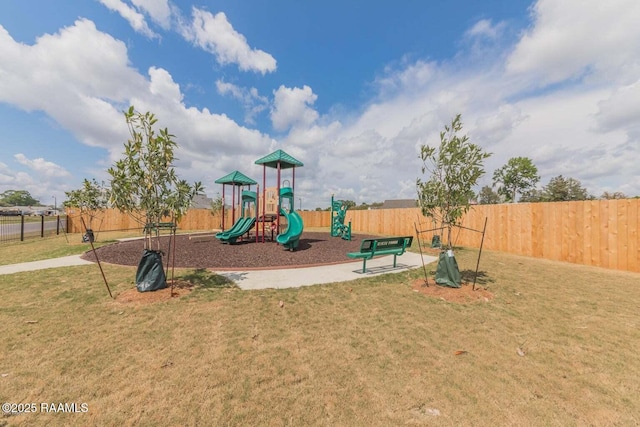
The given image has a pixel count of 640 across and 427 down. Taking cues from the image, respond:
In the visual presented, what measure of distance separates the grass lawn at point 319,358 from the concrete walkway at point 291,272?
0.81 metres

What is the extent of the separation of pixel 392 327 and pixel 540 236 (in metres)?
10.6

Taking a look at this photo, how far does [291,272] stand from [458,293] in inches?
166

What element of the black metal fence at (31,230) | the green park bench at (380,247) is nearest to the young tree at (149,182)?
the green park bench at (380,247)

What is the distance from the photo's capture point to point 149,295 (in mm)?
4980

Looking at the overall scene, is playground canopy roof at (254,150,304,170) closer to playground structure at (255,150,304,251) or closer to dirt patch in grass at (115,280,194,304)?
playground structure at (255,150,304,251)

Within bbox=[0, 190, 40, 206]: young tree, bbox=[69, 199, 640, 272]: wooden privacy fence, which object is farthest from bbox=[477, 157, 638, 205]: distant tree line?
bbox=[0, 190, 40, 206]: young tree

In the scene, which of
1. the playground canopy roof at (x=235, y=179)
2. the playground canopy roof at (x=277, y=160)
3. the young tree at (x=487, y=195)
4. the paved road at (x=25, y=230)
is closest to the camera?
the playground canopy roof at (x=277, y=160)

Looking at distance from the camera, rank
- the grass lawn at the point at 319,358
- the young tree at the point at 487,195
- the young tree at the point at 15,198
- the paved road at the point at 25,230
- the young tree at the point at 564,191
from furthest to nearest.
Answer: the young tree at the point at 15,198 < the young tree at the point at 487,195 < the young tree at the point at 564,191 < the paved road at the point at 25,230 < the grass lawn at the point at 319,358

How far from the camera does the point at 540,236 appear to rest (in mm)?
10688

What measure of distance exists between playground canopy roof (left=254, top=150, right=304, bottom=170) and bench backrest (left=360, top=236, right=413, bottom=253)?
22.4ft

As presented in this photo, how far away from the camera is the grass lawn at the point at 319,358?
2.29 m

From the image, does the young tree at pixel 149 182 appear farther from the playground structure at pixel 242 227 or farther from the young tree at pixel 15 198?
the young tree at pixel 15 198

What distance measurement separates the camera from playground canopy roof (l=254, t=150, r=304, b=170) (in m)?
12.5

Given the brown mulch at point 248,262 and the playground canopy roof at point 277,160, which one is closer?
the brown mulch at point 248,262
